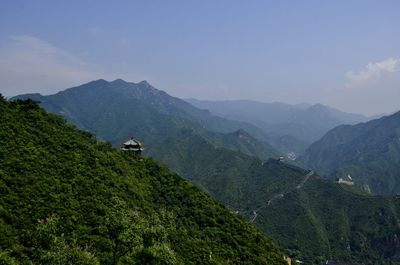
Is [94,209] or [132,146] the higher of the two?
[132,146]

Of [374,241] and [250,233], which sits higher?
[250,233]

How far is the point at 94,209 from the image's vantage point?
34.6 meters

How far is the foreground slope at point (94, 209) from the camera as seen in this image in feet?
84.2

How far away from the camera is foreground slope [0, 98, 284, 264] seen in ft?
→ 84.2

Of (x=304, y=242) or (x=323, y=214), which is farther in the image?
(x=323, y=214)

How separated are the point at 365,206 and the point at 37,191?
13023cm

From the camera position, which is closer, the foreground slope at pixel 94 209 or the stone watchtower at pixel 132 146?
the foreground slope at pixel 94 209

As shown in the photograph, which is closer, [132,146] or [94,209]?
[94,209]

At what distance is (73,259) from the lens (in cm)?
2261

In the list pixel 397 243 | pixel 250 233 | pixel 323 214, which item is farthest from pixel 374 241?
pixel 250 233

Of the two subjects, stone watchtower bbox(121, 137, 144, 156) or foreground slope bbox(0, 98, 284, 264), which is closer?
foreground slope bbox(0, 98, 284, 264)

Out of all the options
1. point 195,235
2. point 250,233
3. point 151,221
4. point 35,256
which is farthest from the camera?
point 250,233

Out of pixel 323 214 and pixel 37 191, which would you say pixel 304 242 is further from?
pixel 37 191

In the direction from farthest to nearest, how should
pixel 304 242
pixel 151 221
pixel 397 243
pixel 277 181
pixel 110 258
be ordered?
pixel 277 181 < pixel 397 243 < pixel 304 242 < pixel 151 221 < pixel 110 258
